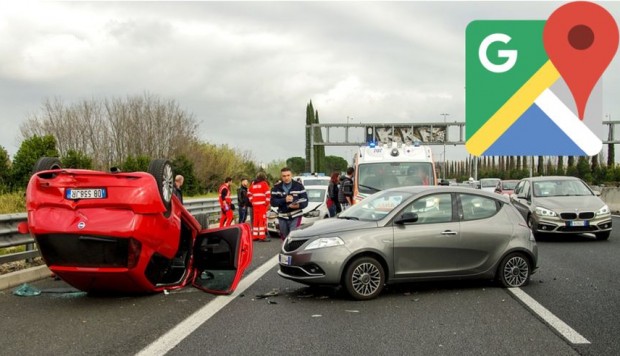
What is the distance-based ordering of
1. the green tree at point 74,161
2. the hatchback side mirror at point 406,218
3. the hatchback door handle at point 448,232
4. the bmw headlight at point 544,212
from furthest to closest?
1. the green tree at point 74,161
2. the bmw headlight at point 544,212
3. the hatchback door handle at point 448,232
4. the hatchback side mirror at point 406,218

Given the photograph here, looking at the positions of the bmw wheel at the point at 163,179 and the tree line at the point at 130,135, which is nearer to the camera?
the bmw wheel at the point at 163,179

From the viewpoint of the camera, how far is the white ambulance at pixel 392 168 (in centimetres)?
1555

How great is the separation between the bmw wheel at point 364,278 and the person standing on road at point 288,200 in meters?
4.01

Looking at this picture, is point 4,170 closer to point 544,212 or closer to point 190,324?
point 544,212

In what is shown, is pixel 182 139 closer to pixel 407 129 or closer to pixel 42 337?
pixel 407 129

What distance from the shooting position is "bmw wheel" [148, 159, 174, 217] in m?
8.07

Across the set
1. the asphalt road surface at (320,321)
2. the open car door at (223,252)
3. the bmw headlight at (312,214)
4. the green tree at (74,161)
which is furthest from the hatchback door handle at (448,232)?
the green tree at (74,161)

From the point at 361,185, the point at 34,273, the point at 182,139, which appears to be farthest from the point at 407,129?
the point at 34,273

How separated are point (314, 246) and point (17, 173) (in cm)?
1923

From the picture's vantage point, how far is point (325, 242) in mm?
8320

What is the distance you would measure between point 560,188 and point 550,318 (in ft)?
35.5

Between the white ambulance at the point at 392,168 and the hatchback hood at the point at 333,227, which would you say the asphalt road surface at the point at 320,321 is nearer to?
the hatchback hood at the point at 333,227

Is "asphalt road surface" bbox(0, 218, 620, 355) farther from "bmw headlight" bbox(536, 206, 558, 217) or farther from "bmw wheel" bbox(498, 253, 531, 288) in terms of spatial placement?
"bmw headlight" bbox(536, 206, 558, 217)

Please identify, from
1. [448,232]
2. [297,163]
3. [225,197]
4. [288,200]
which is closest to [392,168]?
[288,200]
